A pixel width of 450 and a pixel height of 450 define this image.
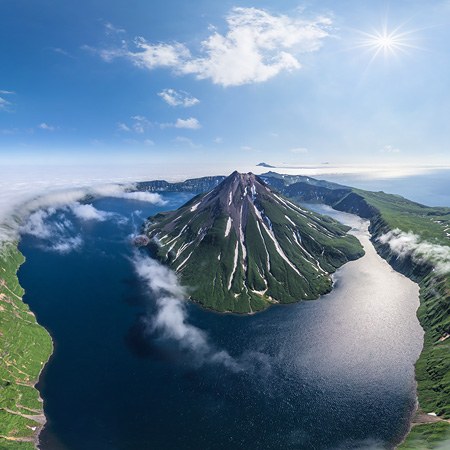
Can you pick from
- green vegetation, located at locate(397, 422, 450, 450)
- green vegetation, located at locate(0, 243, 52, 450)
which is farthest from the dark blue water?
green vegetation, located at locate(397, 422, 450, 450)

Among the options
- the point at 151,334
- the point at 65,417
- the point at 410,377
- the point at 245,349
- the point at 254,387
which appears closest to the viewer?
the point at 65,417

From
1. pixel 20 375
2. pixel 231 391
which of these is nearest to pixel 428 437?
pixel 231 391

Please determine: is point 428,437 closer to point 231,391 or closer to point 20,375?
point 231,391

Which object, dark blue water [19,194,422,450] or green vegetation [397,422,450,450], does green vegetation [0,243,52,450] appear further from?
green vegetation [397,422,450,450]

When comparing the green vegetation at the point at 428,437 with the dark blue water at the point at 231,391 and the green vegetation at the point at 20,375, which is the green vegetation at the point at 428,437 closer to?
the dark blue water at the point at 231,391

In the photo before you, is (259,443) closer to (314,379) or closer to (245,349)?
(314,379)

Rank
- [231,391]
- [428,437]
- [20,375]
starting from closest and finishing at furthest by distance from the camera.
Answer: [428,437]
[231,391]
[20,375]

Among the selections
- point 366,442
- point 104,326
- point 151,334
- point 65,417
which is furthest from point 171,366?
point 366,442

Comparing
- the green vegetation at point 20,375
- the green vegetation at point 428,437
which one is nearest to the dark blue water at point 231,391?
the green vegetation at point 20,375
